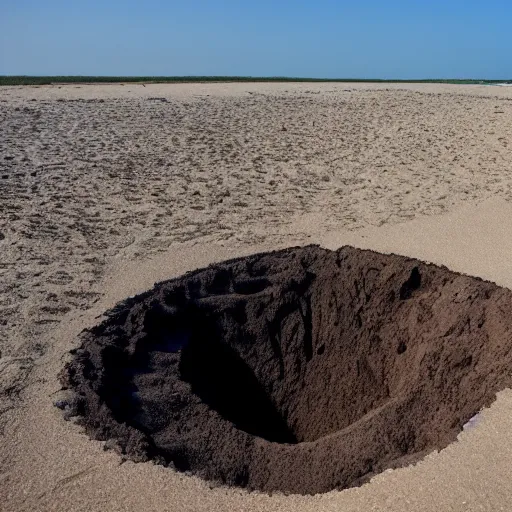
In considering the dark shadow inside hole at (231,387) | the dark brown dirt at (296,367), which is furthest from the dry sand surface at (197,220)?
the dark shadow inside hole at (231,387)

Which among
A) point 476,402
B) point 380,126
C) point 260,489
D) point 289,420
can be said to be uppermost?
point 380,126

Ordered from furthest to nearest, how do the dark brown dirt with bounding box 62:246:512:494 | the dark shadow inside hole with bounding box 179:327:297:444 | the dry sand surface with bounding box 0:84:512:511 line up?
the dark shadow inside hole with bounding box 179:327:297:444
the dark brown dirt with bounding box 62:246:512:494
the dry sand surface with bounding box 0:84:512:511

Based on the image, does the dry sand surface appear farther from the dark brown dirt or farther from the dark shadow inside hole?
the dark shadow inside hole

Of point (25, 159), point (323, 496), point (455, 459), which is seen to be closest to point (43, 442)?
point (323, 496)

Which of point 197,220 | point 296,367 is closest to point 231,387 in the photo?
point 296,367

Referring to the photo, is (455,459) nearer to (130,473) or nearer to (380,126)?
(130,473)

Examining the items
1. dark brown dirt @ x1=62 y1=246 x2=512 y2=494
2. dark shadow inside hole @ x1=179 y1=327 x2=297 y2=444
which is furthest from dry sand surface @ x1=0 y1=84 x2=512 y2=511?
dark shadow inside hole @ x1=179 y1=327 x2=297 y2=444

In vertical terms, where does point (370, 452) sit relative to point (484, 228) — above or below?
below

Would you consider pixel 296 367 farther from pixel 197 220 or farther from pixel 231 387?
pixel 197 220

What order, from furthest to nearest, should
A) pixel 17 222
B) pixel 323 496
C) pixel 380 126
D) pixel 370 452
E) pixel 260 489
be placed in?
pixel 380 126 < pixel 17 222 < pixel 370 452 < pixel 260 489 < pixel 323 496
